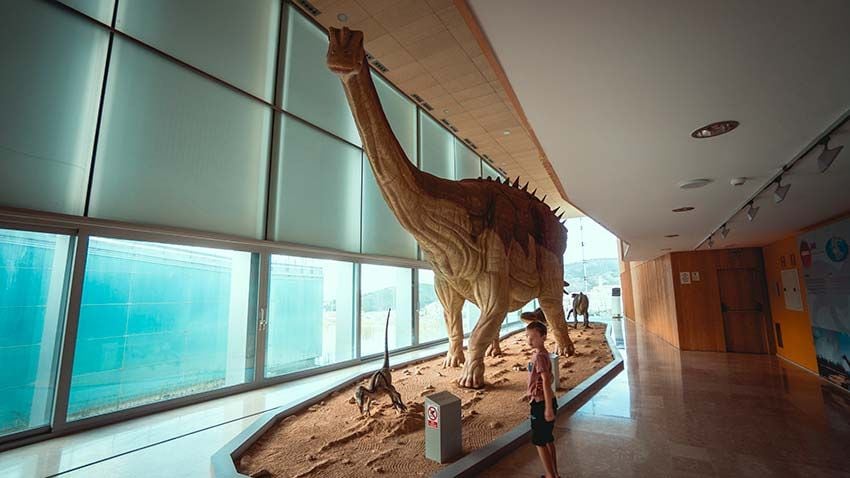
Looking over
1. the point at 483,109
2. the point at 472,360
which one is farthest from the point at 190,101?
the point at 483,109

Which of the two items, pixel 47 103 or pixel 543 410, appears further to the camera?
pixel 47 103

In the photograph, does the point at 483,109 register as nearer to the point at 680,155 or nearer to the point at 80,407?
the point at 680,155

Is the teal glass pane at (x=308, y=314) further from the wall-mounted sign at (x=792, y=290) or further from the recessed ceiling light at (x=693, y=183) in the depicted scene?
the wall-mounted sign at (x=792, y=290)

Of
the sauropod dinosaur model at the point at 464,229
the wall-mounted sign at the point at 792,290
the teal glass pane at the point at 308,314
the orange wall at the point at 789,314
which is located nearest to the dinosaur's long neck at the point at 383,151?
the sauropod dinosaur model at the point at 464,229

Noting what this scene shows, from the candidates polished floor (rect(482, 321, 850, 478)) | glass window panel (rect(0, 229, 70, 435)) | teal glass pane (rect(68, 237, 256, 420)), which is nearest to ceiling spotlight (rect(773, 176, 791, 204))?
polished floor (rect(482, 321, 850, 478))

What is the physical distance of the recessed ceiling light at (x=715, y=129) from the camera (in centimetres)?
232

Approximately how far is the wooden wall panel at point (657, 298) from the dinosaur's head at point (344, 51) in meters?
8.91

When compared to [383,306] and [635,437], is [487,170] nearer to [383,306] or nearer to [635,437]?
[383,306]

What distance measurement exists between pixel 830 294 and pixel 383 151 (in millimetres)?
6372

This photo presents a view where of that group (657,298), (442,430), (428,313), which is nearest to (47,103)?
(442,430)

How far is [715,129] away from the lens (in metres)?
2.40

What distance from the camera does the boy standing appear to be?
2211 millimetres

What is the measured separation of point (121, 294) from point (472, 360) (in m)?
3.87

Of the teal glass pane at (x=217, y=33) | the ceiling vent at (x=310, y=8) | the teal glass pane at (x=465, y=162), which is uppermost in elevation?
the ceiling vent at (x=310, y=8)
